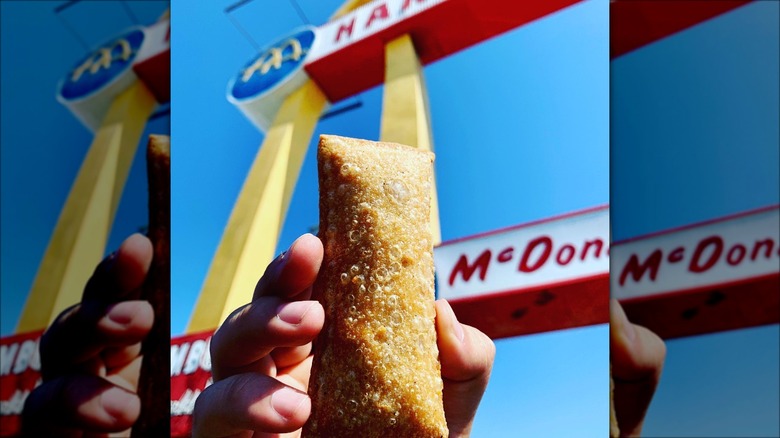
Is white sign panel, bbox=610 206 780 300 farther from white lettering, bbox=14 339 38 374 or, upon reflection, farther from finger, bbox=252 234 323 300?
white lettering, bbox=14 339 38 374

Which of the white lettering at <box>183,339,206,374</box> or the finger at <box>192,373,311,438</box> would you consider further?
the white lettering at <box>183,339,206,374</box>

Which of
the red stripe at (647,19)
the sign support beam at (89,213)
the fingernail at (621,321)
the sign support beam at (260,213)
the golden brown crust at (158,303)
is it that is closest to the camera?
the fingernail at (621,321)

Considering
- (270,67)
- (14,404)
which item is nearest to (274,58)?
(270,67)

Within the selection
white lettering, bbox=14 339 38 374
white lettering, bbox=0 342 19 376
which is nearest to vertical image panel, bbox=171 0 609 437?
white lettering, bbox=14 339 38 374

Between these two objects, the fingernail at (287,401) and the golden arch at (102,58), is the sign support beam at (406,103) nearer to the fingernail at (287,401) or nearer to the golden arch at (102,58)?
the fingernail at (287,401)

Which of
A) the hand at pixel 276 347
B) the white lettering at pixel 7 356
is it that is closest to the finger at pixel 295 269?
the hand at pixel 276 347

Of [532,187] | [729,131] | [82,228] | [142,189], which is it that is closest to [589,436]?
[532,187]
